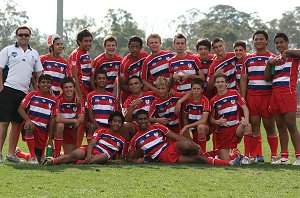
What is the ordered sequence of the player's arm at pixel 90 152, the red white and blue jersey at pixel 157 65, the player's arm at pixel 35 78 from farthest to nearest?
the red white and blue jersey at pixel 157 65
the player's arm at pixel 35 78
the player's arm at pixel 90 152

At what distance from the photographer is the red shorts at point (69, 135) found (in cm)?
859

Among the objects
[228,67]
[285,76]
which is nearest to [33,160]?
[228,67]

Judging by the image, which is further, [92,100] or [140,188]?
[92,100]

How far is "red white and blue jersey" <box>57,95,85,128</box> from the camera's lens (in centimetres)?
837

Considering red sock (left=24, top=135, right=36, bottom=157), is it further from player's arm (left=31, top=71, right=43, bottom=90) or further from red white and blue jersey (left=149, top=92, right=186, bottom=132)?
red white and blue jersey (left=149, top=92, right=186, bottom=132)

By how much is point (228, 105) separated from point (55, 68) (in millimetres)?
2581

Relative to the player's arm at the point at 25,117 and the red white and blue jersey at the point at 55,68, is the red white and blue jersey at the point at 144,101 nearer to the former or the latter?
the red white and blue jersey at the point at 55,68

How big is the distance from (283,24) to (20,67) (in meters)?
63.3

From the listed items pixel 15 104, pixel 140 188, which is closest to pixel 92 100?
pixel 15 104

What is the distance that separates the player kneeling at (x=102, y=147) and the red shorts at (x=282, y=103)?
6.85 ft

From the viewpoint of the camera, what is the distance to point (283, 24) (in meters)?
68.4

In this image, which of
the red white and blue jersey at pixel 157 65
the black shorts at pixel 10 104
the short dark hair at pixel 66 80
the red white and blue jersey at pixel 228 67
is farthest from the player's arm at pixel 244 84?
the black shorts at pixel 10 104

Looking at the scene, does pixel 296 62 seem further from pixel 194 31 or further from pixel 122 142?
pixel 194 31

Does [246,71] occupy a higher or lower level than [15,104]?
higher
